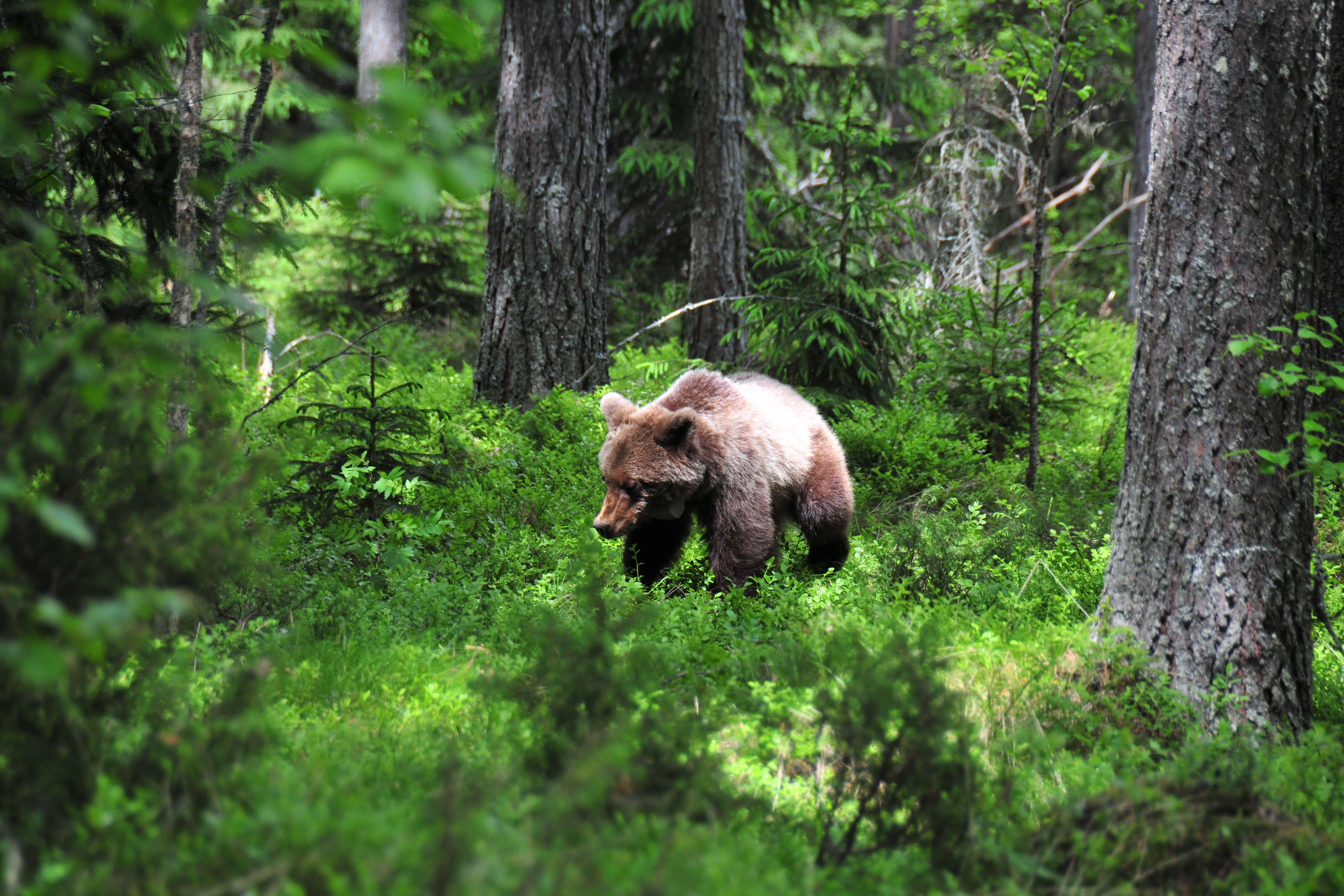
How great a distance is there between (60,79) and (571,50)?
195 inches

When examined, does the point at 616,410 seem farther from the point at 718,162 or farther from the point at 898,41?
the point at 898,41

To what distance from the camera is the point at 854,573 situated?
562 centimetres

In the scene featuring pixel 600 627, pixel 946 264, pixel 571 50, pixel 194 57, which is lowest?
pixel 600 627

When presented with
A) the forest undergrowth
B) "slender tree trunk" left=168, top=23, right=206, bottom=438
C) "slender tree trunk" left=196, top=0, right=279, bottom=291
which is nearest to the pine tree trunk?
the forest undergrowth

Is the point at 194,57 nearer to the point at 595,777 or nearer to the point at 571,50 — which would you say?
A: the point at 595,777

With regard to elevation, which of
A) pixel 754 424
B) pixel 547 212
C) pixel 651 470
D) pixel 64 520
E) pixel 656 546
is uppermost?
pixel 547 212

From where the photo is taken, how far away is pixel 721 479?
582cm

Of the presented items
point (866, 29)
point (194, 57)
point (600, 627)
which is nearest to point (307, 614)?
point (600, 627)

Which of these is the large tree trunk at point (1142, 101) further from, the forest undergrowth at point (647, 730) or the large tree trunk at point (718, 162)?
the forest undergrowth at point (647, 730)

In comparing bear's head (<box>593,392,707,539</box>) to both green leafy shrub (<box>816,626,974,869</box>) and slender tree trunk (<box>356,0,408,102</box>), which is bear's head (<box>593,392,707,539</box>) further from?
slender tree trunk (<box>356,0,408,102</box>)

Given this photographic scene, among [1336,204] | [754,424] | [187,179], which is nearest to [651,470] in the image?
[754,424]

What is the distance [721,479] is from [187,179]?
3453mm

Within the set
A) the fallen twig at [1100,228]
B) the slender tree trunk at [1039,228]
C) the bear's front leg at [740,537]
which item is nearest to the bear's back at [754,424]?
→ the bear's front leg at [740,537]

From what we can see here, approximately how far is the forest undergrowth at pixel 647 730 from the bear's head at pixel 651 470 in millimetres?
285
